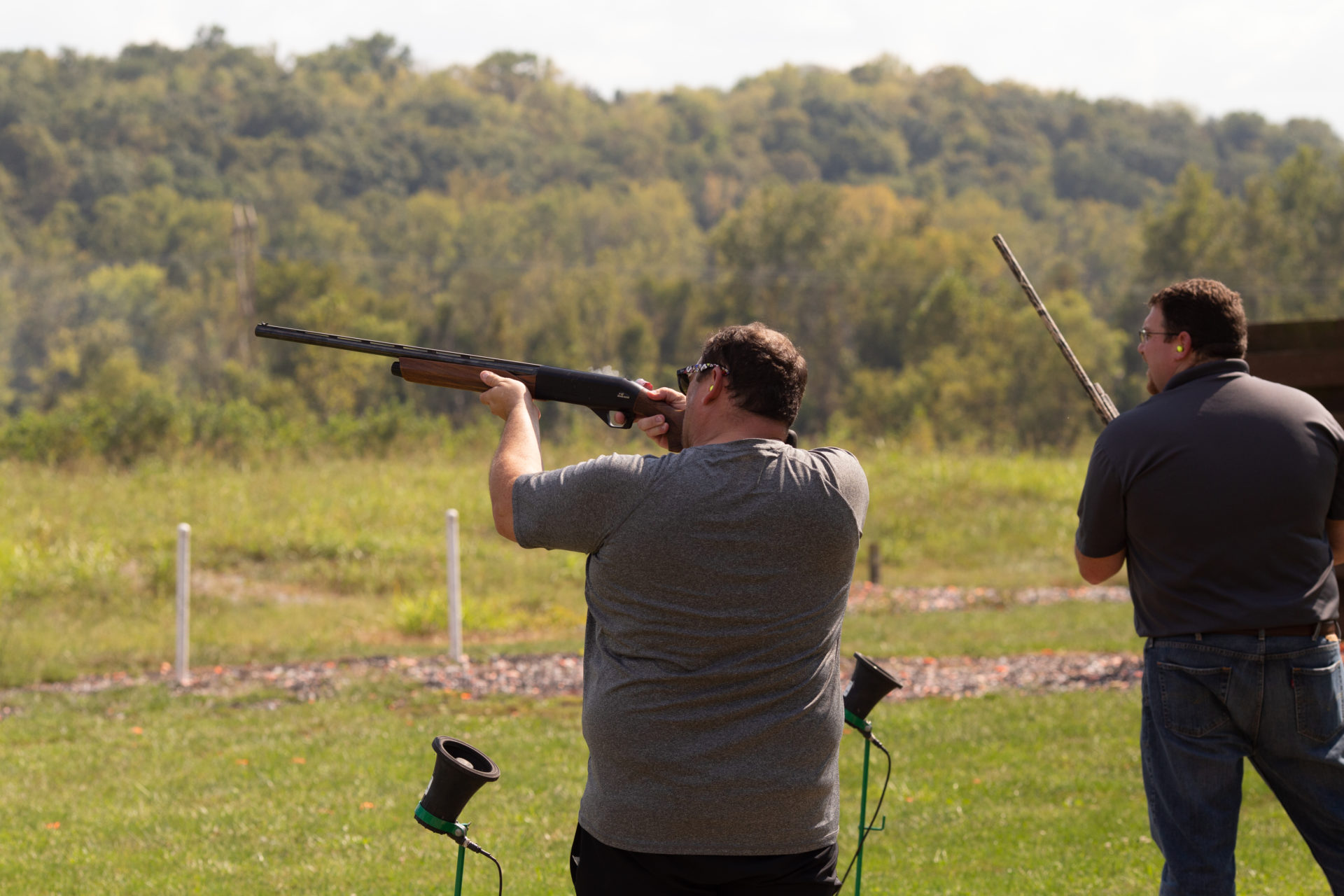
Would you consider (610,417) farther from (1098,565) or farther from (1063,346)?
(1063,346)

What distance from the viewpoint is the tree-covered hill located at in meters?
54.9

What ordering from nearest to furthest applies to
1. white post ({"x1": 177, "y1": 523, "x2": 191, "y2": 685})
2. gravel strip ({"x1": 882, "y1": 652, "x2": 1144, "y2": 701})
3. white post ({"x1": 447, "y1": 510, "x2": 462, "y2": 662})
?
gravel strip ({"x1": 882, "y1": 652, "x2": 1144, "y2": 701}) < white post ({"x1": 177, "y1": 523, "x2": 191, "y2": 685}) < white post ({"x1": 447, "y1": 510, "x2": 462, "y2": 662})

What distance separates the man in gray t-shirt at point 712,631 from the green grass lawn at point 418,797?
298cm

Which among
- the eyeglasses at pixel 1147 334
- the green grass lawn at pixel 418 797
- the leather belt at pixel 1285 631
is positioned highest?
the eyeglasses at pixel 1147 334

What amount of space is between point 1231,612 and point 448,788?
2.17 m

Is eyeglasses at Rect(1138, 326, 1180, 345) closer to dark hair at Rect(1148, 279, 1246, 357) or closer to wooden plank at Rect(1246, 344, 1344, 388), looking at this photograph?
dark hair at Rect(1148, 279, 1246, 357)

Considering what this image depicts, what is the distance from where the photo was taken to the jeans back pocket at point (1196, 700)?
346cm

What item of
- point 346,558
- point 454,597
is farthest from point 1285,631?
point 346,558

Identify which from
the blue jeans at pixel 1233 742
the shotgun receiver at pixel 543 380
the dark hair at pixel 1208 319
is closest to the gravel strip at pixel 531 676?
the blue jeans at pixel 1233 742

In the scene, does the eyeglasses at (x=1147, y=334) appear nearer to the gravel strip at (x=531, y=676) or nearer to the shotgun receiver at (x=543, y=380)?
the shotgun receiver at (x=543, y=380)

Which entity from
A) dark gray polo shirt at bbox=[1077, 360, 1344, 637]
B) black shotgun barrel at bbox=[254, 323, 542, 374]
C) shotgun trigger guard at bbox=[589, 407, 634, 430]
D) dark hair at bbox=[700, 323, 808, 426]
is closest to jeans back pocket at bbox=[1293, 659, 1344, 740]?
dark gray polo shirt at bbox=[1077, 360, 1344, 637]

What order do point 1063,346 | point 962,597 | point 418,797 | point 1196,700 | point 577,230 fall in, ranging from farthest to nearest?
point 577,230 → point 962,597 → point 418,797 → point 1063,346 → point 1196,700

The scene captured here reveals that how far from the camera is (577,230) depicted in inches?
3617

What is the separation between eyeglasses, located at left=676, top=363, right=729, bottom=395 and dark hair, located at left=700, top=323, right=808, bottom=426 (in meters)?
0.01
